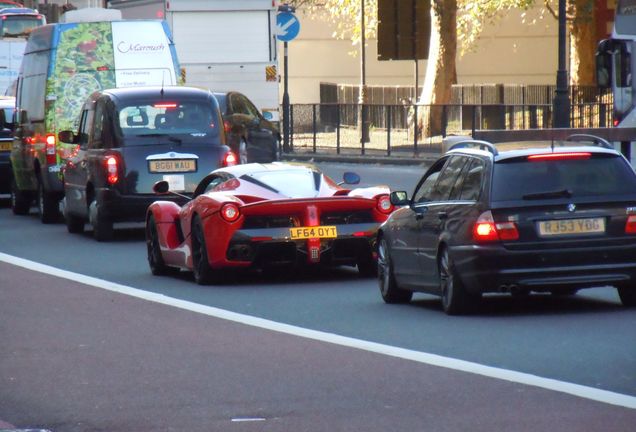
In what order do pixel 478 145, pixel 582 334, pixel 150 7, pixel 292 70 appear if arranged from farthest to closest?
pixel 292 70
pixel 150 7
pixel 478 145
pixel 582 334

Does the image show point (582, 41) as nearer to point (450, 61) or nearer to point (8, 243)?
point (450, 61)

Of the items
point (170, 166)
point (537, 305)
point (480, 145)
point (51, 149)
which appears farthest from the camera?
point (51, 149)

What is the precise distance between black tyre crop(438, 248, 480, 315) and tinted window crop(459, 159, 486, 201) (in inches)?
18.0

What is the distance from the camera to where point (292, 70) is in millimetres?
65312

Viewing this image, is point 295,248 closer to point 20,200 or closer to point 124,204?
point 124,204

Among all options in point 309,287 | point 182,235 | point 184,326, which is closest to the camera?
point 184,326

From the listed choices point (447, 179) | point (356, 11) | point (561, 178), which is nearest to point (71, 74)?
point (447, 179)

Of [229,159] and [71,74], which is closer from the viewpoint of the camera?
[229,159]

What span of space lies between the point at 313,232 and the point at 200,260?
113 cm

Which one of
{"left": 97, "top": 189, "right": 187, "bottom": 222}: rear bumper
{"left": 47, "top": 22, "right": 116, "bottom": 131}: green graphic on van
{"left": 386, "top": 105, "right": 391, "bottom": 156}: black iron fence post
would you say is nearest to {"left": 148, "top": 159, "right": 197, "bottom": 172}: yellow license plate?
{"left": 97, "top": 189, "right": 187, "bottom": 222}: rear bumper

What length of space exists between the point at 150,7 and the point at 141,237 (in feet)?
50.7

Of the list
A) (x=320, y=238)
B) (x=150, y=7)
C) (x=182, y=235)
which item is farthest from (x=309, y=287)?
(x=150, y=7)

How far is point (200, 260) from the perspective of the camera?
1666 cm

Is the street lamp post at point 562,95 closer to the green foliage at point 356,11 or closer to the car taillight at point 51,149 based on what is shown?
the car taillight at point 51,149
